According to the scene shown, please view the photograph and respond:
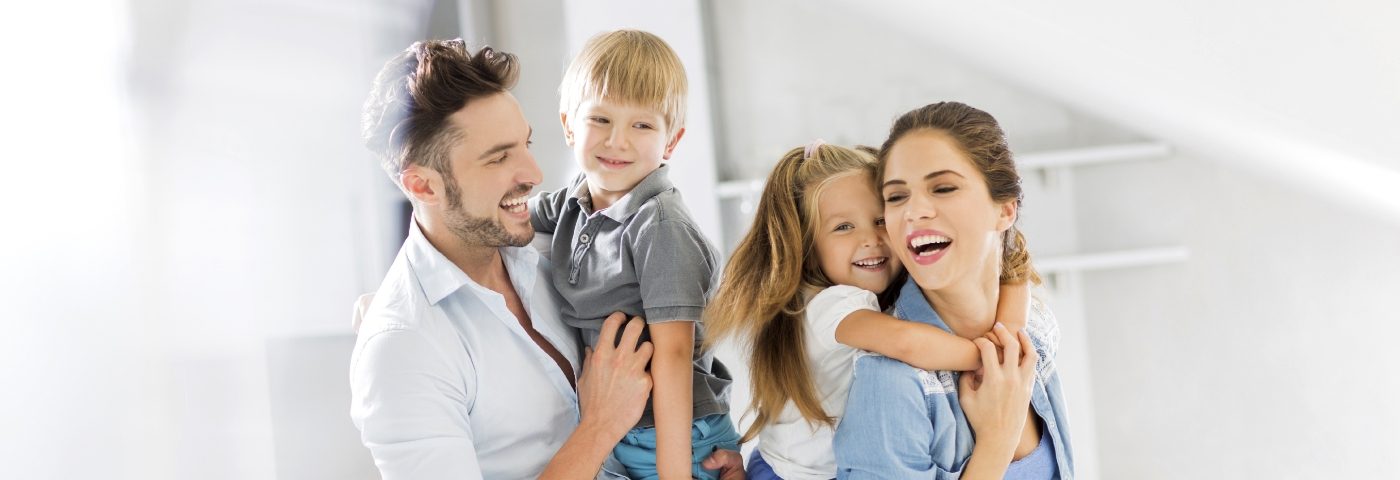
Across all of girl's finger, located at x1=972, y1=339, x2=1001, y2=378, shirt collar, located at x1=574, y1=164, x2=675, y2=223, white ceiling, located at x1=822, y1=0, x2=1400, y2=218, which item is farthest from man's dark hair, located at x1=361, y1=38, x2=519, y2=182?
white ceiling, located at x1=822, y1=0, x2=1400, y2=218

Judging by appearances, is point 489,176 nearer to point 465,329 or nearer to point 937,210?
point 465,329

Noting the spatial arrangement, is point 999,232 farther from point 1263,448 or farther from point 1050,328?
point 1263,448

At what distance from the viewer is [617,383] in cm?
138

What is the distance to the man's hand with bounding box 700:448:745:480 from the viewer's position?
147 centimetres

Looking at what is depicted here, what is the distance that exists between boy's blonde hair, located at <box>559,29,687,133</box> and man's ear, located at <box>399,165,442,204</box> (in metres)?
0.23

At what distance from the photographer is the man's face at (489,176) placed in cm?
137

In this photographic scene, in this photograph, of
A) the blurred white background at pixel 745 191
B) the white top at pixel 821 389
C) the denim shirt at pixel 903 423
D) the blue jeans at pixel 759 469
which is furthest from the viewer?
the blue jeans at pixel 759 469

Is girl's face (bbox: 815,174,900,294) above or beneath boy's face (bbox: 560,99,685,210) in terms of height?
beneath

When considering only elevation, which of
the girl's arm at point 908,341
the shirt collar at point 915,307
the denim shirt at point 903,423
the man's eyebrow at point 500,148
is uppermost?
the man's eyebrow at point 500,148

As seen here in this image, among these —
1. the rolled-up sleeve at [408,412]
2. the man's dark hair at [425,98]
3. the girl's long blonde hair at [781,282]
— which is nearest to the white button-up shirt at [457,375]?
the rolled-up sleeve at [408,412]

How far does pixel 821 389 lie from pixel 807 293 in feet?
0.42

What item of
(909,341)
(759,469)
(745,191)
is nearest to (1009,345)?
(909,341)

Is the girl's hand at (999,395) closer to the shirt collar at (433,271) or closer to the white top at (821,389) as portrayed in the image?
the white top at (821,389)

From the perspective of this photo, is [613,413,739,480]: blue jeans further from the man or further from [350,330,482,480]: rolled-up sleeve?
[350,330,482,480]: rolled-up sleeve
